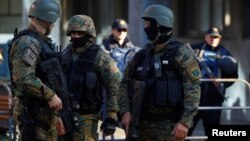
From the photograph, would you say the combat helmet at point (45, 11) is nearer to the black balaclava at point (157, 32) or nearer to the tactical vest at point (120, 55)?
the black balaclava at point (157, 32)

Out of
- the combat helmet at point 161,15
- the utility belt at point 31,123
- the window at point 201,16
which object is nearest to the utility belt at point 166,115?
the combat helmet at point 161,15

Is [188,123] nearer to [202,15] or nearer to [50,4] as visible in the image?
[50,4]

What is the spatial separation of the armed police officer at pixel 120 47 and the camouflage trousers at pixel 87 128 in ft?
9.41

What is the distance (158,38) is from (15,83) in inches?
50.0

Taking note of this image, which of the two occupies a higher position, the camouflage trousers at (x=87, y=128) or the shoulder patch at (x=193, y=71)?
the shoulder patch at (x=193, y=71)

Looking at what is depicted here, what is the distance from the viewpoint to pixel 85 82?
18.7ft

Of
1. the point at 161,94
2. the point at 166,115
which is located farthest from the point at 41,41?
Answer: the point at 166,115

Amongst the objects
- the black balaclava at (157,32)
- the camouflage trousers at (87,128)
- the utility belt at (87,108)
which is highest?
the black balaclava at (157,32)

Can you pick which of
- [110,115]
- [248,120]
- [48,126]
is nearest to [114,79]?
[110,115]

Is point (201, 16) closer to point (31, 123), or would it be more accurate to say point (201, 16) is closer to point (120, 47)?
point (120, 47)

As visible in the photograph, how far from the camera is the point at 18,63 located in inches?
211

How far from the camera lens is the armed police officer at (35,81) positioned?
5.34m

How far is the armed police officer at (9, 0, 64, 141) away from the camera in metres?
5.34

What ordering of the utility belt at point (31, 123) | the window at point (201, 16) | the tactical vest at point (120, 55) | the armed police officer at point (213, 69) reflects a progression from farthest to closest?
1. the window at point (201, 16)
2. the tactical vest at point (120, 55)
3. the armed police officer at point (213, 69)
4. the utility belt at point (31, 123)
